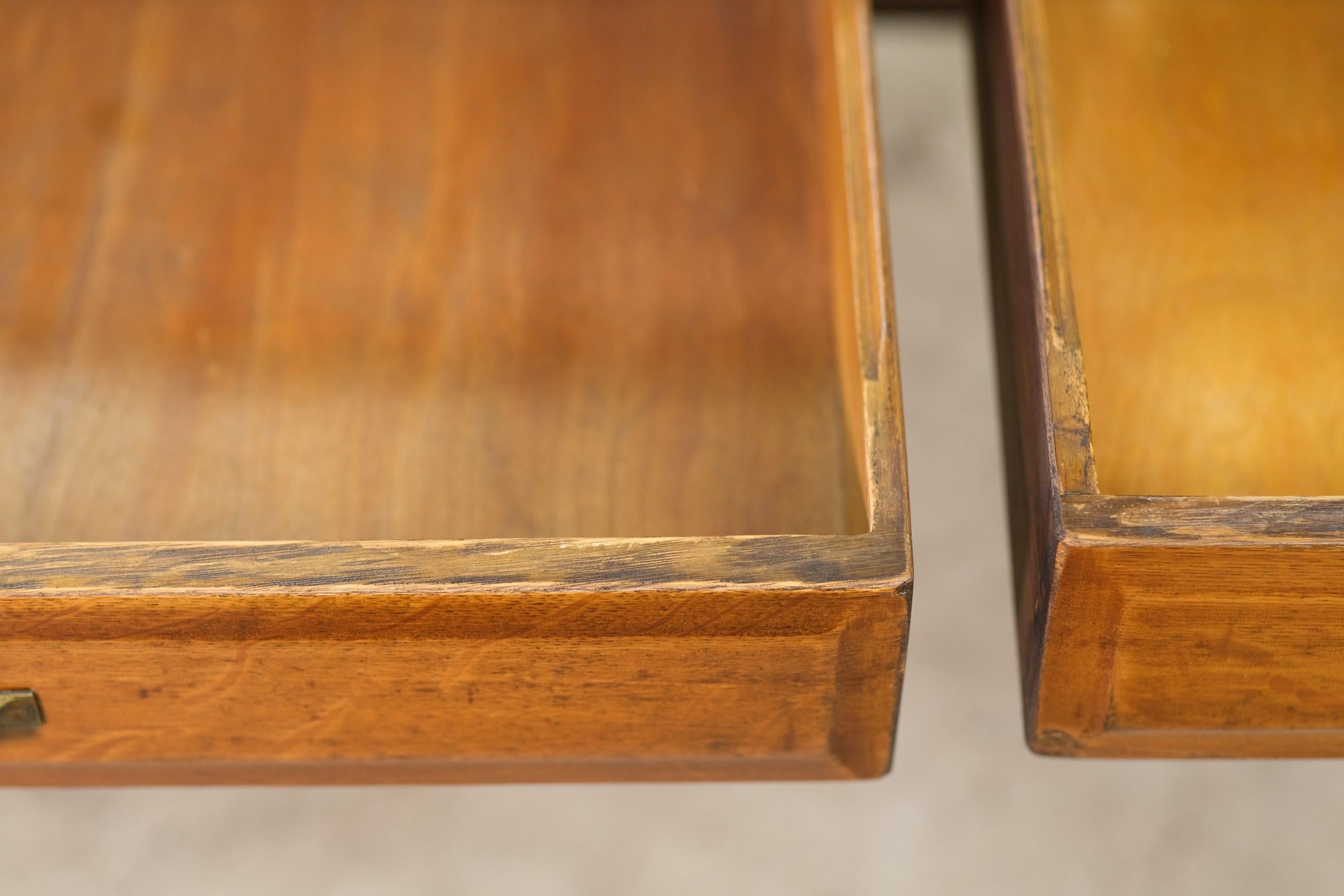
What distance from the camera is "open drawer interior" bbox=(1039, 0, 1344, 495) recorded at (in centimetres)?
61

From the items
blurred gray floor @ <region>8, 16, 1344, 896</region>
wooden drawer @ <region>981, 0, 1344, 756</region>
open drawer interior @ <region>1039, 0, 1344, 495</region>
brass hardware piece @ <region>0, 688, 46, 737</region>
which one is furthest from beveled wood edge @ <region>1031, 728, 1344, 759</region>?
brass hardware piece @ <region>0, 688, 46, 737</region>

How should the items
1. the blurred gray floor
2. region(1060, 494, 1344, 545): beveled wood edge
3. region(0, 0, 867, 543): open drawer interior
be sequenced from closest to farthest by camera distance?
region(1060, 494, 1344, 545): beveled wood edge → region(0, 0, 867, 543): open drawer interior → the blurred gray floor

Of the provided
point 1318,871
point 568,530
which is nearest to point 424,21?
point 568,530

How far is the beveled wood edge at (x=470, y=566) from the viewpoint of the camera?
0.45m

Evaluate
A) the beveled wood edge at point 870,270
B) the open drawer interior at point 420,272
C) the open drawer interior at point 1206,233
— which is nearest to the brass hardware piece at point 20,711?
the open drawer interior at point 420,272

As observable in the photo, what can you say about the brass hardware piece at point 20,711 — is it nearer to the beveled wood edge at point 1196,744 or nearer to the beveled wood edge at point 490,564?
the beveled wood edge at point 490,564

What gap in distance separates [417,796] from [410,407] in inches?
12.4

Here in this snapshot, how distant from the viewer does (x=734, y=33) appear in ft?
2.56

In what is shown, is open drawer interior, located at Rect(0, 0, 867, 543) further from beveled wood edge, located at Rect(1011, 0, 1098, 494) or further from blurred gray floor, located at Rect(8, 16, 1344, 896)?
blurred gray floor, located at Rect(8, 16, 1344, 896)

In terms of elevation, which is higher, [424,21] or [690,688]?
[424,21]

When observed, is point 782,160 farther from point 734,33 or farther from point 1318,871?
point 1318,871

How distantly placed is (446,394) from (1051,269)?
29 centimetres

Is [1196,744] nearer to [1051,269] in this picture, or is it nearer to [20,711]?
[1051,269]

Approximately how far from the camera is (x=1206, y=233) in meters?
0.69
